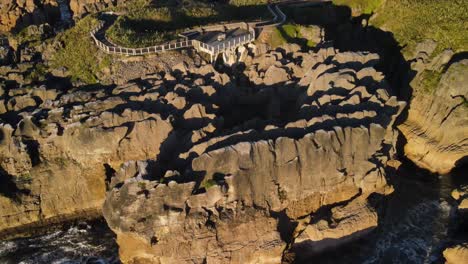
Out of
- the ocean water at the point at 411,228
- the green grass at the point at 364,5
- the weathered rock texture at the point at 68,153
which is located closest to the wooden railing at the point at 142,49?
the weathered rock texture at the point at 68,153

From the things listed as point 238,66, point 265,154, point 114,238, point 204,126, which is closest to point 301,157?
point 265,154

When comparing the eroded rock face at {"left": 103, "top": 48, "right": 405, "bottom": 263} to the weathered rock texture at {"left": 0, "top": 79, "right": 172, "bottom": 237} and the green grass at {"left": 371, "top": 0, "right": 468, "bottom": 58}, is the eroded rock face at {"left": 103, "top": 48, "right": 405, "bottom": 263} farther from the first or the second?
the green grass at {"left": 371, "top": 0, "right": 468, "bottom": 58}

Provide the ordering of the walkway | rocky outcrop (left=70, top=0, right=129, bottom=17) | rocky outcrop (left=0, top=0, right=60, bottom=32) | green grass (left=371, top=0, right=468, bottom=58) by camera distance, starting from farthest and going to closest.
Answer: rocky outcrop (left=0, top=0, right=60, bottom=32), rocky outcrop (left=70, top=0, right=129, bottom=17), green grass (left=371, top=0, right=468, bottom=58), the walkway

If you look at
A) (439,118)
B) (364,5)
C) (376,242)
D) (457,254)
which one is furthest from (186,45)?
(457,254)

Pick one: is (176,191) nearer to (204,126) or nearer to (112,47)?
(204,126)

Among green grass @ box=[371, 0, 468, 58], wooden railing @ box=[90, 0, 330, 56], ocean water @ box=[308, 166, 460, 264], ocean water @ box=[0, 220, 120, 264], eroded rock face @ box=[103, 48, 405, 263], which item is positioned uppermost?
green grass @ box=[371, 0, 468, 58]

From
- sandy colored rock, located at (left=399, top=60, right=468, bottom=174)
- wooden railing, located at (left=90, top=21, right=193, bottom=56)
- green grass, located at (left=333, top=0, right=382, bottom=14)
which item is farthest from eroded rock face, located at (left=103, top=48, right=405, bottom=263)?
green grass, located at (left=333, top=0, right=382, bottom=14)

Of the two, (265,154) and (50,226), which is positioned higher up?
(265,154)

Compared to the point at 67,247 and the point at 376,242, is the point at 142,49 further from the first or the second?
the point at 376,242
